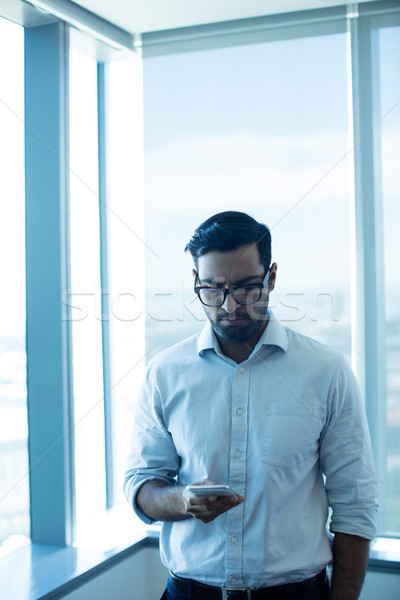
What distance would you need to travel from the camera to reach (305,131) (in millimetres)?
1944

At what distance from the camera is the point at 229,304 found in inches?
49.8

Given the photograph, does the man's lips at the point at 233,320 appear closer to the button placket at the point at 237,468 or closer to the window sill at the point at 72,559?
the button placket at the point at 237,468

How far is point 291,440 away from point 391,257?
0.89m

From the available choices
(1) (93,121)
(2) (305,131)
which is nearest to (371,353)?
(2) (305,131)

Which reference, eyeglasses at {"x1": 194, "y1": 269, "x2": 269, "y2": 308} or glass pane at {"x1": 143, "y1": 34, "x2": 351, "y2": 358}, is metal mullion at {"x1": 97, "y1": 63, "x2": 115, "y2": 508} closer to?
glass pane at {"x1": 143, "y1": 34, "x2": 351, "y2": 358}

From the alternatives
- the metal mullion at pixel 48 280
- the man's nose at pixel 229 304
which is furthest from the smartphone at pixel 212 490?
the metal mullion at pixel 48 280

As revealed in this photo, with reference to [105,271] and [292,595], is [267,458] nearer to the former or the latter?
[292,595]

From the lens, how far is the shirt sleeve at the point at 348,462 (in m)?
1.19

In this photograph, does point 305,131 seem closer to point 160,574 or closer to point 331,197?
point 331,197

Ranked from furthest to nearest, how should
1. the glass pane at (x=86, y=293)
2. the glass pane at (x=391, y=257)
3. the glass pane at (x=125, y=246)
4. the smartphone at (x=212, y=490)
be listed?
the glass pane at (x=125, y=246), the glass pane at (x=86, y=293), the glass pane at (x=391, y=257), the smartphone at (x=212, y=490)

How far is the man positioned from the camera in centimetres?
118

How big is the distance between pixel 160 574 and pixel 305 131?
1.56 metres

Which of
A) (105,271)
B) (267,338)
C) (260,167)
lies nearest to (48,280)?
(105,271)

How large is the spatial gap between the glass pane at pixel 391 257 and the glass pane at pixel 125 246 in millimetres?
845
